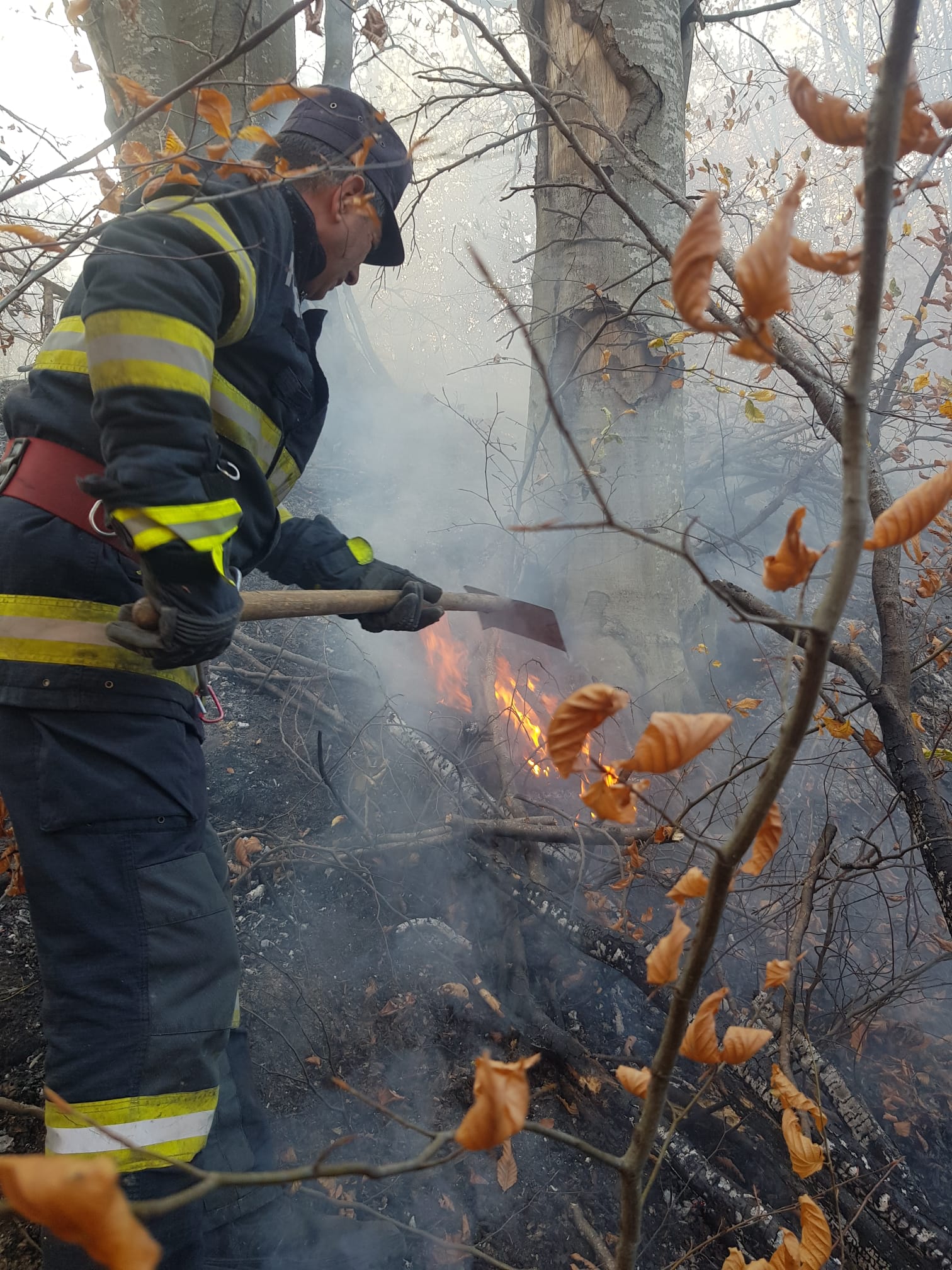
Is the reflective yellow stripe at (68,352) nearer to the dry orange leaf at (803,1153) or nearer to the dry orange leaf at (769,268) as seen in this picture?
the dry orange leaf at (769,268)

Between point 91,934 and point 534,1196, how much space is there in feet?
5.73

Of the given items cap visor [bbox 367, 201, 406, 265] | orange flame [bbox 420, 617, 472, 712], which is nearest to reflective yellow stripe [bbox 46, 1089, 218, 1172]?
cap visor [bbox 367, 201, 406, 265]

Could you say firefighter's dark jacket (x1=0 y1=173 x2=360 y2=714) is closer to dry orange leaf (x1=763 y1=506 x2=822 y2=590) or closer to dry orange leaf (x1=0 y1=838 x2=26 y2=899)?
dry orange leaf (x1=0 y1=838 x2=26 y2=899)

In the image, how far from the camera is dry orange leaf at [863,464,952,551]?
931mm

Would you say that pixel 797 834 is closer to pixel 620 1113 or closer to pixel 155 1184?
pixel 620 1113

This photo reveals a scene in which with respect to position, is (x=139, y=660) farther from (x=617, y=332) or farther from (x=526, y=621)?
(x=617, y=332)

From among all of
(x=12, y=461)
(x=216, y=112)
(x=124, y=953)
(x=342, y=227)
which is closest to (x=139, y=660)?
(x=12, y=461)

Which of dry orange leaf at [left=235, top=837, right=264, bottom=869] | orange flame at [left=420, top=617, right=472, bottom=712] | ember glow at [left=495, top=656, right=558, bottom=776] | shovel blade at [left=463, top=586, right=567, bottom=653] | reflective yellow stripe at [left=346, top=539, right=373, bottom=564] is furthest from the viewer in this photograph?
orange flame at [left=420, top=617, right=472, bottom=712]

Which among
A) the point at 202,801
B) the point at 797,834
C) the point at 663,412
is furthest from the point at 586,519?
the point at 202,801

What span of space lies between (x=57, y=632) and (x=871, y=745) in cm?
240

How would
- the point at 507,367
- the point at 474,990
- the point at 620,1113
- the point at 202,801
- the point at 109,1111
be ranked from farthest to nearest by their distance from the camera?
the point at 507,367 → the point at 474,990 → the point at 620,1113 → the point at 202,801 → the point at 109,1111

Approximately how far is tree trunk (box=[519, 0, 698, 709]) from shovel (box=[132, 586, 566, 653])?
2.19 feet

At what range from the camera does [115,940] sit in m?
1.73

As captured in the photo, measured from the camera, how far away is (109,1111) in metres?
1.64
